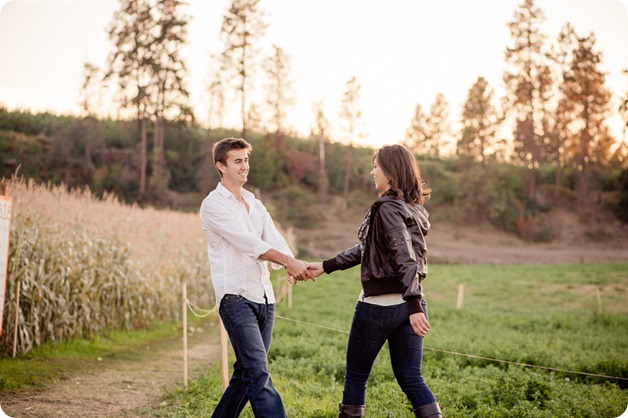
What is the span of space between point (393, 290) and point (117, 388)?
4150mm

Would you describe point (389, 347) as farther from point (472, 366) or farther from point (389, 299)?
point (472, 366)

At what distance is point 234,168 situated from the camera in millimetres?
3830

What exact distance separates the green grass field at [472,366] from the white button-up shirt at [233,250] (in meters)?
1.30

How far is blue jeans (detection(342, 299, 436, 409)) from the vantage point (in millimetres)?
3400

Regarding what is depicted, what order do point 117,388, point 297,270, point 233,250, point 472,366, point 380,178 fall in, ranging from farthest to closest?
1. point 472,366
2. point 117,388
3. point 297,270
4. point 233,250
5. point 380,178

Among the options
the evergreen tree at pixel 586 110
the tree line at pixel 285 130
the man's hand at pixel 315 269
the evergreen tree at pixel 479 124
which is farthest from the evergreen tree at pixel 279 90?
the man's hand at pixel 315 269

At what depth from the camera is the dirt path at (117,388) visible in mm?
5594

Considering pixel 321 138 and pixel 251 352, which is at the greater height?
pixel 321 138

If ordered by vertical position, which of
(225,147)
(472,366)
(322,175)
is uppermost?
(322,175)

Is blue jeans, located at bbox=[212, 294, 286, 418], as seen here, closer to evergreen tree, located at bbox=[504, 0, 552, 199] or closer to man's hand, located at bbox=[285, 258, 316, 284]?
man's hand, located at bbox=[285, 258, 316, 284]

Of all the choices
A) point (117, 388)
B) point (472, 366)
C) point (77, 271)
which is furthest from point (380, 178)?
point (77, 271)

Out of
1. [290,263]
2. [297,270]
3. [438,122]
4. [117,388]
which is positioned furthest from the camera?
[438,122]

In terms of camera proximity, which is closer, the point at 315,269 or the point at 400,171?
the point at 400,171

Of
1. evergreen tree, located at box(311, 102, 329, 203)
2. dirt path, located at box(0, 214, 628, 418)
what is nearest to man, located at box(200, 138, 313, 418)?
dirt path, located at box(0, 214, 628, 418)
